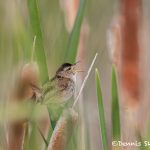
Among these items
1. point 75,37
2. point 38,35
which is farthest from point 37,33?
point 75,37

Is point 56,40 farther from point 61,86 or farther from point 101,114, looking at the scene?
point 101,114

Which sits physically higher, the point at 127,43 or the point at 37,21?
the point at 37,21

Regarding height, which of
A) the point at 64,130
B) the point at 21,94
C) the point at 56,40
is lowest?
the point at 64,130

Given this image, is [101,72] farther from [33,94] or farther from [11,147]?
[11,147]

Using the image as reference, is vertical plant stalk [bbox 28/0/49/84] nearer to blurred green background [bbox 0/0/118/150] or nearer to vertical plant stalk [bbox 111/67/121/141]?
blurred green background [bbox 0/0/118/150]

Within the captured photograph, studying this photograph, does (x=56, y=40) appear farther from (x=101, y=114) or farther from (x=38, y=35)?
(x=101, y=114)

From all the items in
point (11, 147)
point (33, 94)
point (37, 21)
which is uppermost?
point (37, 21)

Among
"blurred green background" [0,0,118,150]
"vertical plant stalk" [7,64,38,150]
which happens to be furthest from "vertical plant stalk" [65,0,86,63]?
"vertical plant stalk" [7,64,38,150]

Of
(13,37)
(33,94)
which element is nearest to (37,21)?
(13,37)

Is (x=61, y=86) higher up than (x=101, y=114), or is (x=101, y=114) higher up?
(x=61, y=86)
